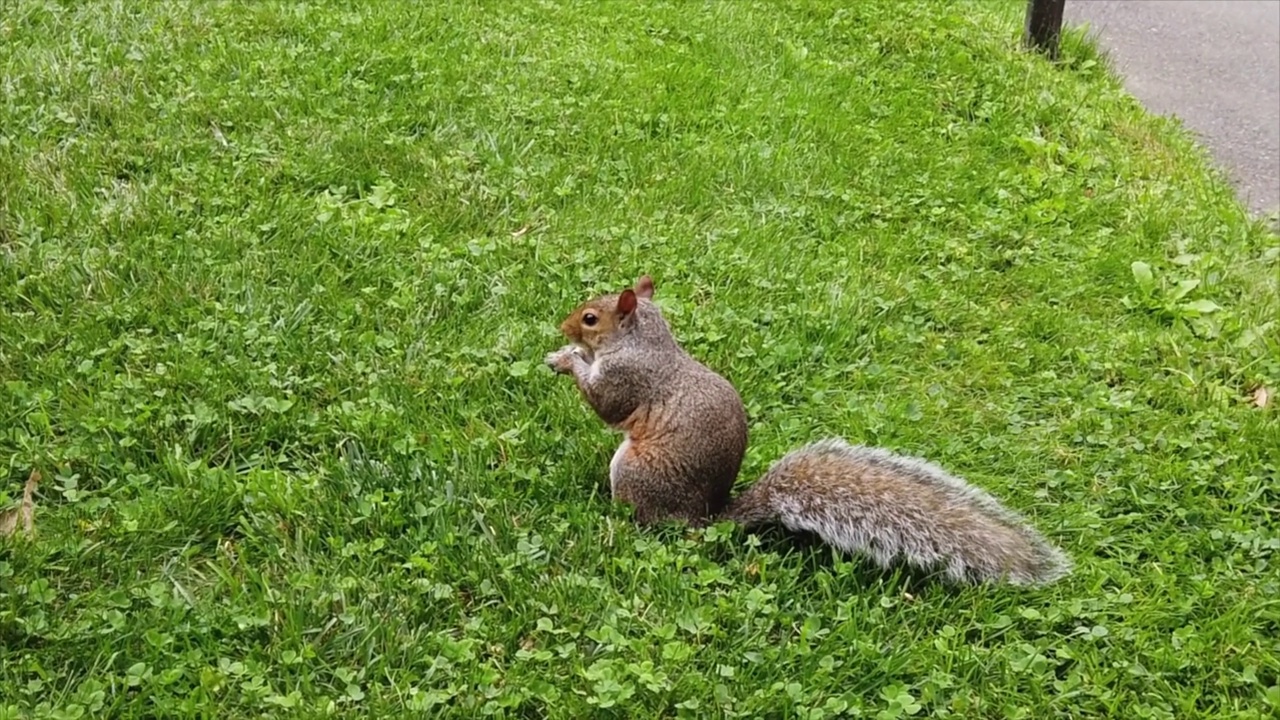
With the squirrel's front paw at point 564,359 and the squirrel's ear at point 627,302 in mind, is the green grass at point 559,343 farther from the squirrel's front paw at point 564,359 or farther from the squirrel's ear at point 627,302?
the squirrel's ear at point 627,302

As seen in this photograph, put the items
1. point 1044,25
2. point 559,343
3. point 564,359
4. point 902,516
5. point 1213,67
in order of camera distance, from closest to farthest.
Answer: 1. point 902,516
2. point 564,359
3. point 559,343
4. point 1044,25
5. point 1213,67

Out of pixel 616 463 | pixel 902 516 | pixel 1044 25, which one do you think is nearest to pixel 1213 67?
pixel 1044 25

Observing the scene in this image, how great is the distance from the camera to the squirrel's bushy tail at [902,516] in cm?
222

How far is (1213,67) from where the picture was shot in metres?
5.03

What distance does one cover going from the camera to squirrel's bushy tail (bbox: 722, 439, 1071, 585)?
7.29 ft

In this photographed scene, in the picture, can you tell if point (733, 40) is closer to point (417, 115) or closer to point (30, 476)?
point (417, 115)

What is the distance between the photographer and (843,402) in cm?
288

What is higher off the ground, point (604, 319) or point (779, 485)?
point (604, 319)

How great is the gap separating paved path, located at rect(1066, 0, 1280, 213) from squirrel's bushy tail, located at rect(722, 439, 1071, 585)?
250cm

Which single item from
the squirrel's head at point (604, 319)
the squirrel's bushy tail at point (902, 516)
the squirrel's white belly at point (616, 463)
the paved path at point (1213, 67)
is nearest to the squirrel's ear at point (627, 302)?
the squirrel's head at point (604, 319)

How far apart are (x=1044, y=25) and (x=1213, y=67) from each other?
0.96 m

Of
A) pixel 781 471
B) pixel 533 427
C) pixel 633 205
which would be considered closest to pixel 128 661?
pixel 533 427

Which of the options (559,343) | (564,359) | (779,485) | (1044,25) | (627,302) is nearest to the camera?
(779,485)

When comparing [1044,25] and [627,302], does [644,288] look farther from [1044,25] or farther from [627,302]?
[1044,25]
